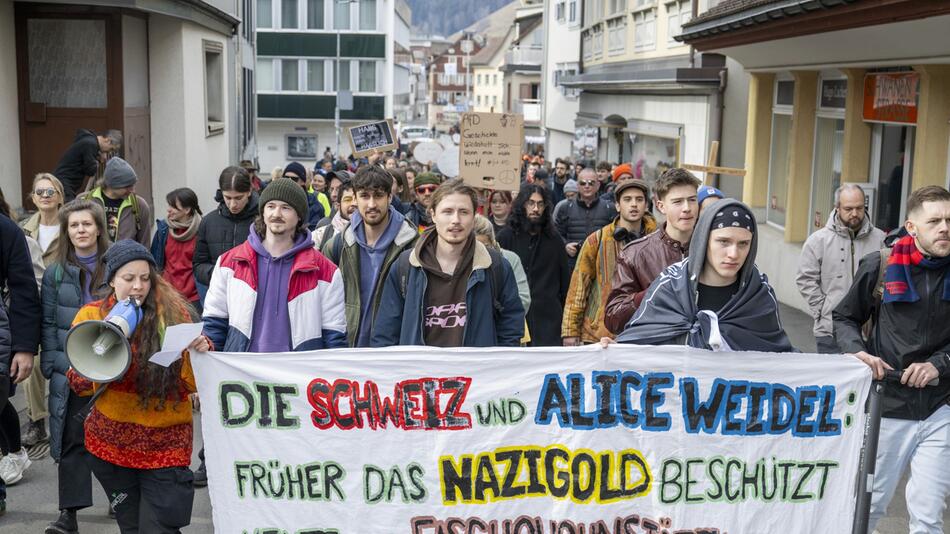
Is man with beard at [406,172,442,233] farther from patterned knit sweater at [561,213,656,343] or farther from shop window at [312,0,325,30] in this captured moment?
shop window at [312,0,325,30]

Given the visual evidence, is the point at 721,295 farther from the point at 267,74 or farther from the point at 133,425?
the point at 267,74

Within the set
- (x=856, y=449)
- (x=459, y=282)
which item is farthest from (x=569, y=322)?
(x=856, y=449)

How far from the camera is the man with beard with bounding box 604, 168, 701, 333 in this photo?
623cm

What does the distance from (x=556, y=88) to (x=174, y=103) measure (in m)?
29.1

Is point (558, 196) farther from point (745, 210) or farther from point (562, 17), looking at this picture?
point (562, 17)

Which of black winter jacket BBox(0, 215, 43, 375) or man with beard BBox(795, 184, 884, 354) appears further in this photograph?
man with beard BBox(795, 184, 884, 354)

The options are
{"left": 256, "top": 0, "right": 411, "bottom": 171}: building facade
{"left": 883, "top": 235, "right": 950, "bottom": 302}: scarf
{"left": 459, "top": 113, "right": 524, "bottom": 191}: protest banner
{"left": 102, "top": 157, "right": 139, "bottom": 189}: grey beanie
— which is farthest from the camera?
{"left": 256, "top": 0, "right": 411, "bottom": 171}: building facade

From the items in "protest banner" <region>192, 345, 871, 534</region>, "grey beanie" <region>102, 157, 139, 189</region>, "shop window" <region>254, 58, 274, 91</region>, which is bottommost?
"protest banner" <region>192, 345, 871, 534</region>

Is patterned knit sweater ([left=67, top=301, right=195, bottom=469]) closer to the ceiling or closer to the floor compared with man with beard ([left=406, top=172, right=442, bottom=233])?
closer to the floor

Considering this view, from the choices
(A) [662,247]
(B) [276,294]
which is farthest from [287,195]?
(A) [662,247]

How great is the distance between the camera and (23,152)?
13.8 meters

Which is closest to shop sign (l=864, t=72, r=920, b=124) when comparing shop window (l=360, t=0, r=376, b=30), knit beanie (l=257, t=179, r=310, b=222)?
knit beanie (l=257, t=179, r=310, b=222)

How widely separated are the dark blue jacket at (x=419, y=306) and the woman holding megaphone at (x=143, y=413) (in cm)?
101

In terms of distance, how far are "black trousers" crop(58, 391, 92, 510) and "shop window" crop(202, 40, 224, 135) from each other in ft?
47.1
